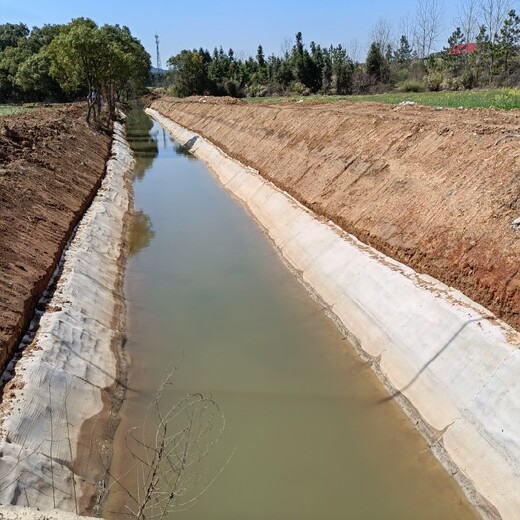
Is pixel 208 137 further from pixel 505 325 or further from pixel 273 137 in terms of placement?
pixel 505 325

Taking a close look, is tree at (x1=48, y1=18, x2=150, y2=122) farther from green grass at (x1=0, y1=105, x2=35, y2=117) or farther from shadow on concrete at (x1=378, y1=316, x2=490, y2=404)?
shadow on concrete at (x1=378, y1=316, x2=490, y2=404)

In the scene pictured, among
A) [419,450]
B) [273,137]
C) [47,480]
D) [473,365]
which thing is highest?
[273,137]

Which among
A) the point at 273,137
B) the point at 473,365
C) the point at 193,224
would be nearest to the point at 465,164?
the point at 473,365

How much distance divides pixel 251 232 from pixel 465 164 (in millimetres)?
8107

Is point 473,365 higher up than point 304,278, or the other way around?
point 473,365

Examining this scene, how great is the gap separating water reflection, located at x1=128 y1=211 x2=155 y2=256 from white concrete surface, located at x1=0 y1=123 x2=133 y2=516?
8.42 ft

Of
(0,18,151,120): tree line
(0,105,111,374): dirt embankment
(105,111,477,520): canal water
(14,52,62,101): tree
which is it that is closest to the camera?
(105,111,477,520): canal water

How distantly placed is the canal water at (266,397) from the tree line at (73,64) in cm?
2323

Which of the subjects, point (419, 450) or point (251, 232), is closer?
point (419, 450)

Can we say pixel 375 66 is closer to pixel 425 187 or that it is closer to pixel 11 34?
pixel 425 187

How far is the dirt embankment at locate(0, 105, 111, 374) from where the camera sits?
9.25 metres

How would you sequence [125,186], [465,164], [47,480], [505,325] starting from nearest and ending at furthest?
[47,480]
[505,325]
[465,164]
[125,186]

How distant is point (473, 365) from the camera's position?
7410mm

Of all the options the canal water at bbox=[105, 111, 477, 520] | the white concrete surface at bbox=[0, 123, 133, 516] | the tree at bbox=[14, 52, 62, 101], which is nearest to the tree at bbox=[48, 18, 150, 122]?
the canal water at bbox=[105, 111, 477, 520]
